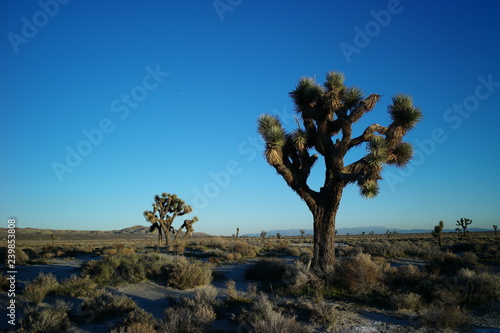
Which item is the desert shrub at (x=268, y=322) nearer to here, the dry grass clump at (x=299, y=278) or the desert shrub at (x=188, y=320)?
the desert shrub at (x=188, y=320)

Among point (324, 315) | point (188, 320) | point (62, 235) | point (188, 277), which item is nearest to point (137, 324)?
point (188, 320)

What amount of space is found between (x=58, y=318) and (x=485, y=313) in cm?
959

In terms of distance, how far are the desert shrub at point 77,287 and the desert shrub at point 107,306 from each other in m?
1.44

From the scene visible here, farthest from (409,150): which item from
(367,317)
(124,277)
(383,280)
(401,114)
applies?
(124,277)

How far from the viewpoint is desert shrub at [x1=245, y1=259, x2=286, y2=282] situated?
41.4 ft

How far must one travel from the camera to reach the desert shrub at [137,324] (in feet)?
19.6

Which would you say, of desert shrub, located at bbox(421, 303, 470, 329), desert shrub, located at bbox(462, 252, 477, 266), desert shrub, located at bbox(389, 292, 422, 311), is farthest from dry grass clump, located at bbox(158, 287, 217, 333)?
desert shrub, located at bbox(462, 252, 477, 266)

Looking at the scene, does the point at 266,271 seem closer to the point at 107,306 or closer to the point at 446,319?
the point at 107,306

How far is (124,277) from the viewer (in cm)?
1173

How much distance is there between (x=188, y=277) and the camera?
1103 centimetres

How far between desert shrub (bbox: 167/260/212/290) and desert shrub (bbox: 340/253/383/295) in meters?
4.60

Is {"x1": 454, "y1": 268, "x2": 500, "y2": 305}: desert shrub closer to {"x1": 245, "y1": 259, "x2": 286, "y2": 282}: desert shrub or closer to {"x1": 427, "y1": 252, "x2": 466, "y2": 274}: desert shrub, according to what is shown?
{"x1": 427, "y1": 252, "x2": 466, "y2": 274}: desert shrub

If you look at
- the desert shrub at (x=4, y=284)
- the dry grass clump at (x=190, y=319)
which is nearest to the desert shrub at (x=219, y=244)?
the desert shrub at (x=4, y=284)

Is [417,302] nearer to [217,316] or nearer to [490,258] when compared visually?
[217,316]
